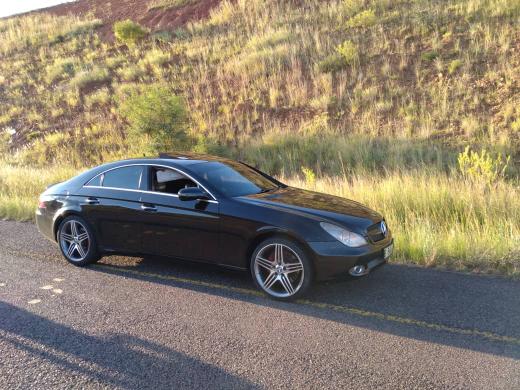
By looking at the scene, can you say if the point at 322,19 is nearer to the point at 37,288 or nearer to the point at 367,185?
the point at 367,185

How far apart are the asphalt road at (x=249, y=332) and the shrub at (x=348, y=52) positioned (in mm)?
15902

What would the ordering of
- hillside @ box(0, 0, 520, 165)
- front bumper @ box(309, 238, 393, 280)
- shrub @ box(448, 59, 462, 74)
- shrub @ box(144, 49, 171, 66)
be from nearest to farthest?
1. front bumper @ box(309, 238, 393, 280)
2. hillside @ box(0, 0, 520, 165)
3. shrub @ box(448, 59, 462, 74)
4. shrub @ box(144, 49, 171, 66)

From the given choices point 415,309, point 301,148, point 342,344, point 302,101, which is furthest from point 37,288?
point 302,101

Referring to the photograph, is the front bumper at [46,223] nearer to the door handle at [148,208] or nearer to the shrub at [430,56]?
the door handle at [148,208]

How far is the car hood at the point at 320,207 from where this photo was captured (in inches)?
211

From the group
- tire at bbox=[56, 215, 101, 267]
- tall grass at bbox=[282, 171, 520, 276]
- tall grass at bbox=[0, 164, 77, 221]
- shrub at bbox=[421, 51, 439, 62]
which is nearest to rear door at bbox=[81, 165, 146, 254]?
tire at bbox=[56, 215, 101, 267]

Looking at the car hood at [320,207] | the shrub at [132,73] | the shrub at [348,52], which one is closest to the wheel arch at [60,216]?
the car hood at [320,207]

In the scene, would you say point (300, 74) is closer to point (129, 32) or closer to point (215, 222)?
point (129, 32)

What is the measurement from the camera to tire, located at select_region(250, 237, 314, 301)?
5.19 m

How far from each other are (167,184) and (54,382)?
2.93 metres

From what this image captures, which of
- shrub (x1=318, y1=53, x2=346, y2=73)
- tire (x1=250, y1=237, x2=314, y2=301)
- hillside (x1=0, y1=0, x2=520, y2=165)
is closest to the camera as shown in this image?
tire (x1=250, y1=237, x2=314, y2=301)

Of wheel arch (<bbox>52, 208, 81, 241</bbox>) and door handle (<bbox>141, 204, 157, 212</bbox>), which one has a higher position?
door handle (<bbox>141, 204, 157, 212</bbox>)

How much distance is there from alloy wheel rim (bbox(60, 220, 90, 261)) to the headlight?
3.30 metres

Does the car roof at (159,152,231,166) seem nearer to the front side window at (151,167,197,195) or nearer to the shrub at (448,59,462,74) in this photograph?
the front side window at (151,167,197,195)
